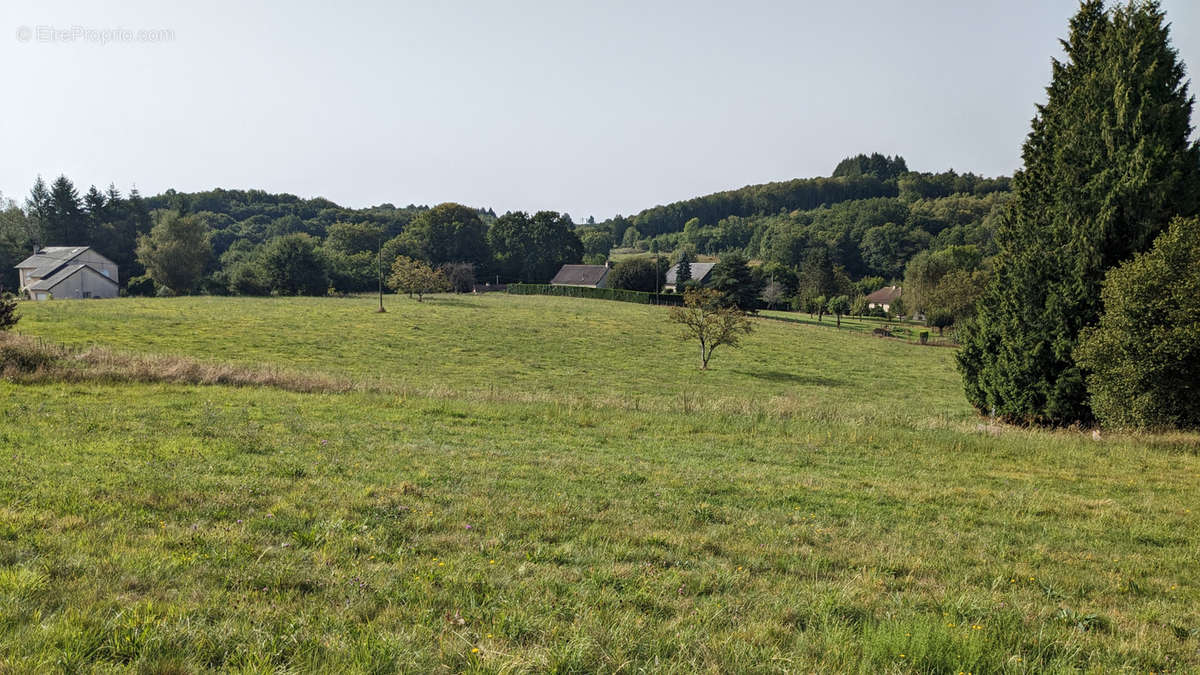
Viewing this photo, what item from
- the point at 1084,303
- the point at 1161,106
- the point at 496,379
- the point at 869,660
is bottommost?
the point at 496,379

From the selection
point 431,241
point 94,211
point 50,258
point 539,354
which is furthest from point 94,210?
point 539,354

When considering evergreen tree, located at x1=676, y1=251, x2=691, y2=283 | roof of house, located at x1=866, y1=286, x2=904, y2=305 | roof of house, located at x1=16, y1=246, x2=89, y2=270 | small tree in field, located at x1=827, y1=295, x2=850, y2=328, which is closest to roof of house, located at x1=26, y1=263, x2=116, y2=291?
roof of house, located at x1=16, y1=246, x2=89, y2=270

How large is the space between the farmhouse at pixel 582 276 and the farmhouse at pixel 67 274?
59.1 m

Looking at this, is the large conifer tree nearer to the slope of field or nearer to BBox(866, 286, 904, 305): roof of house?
the slope of field

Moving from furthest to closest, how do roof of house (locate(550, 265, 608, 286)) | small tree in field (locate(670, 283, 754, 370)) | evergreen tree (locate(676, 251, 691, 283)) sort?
1. evergreen tree (locate(676, 251, 691, 283))
2. roof of house (locate(550, 265, 608, 286))
3. small tree in field (locate(670, 283, 754, 370))

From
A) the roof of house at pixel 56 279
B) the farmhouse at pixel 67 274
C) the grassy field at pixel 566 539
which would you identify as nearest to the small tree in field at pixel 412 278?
the farmhouse at pixel 67 274

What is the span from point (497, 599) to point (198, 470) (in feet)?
19.3

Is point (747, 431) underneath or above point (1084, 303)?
underneath

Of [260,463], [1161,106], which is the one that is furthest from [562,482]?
[1161,106]

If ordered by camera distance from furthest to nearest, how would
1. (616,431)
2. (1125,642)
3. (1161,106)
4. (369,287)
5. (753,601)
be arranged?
(369,287), (1161,106), (616,431), (753,601), (1125,642)

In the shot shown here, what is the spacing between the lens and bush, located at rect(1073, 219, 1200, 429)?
50.6 feet

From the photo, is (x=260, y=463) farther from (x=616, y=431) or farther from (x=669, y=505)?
(x=616, y=431)

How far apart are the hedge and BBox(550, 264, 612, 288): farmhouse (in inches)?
364

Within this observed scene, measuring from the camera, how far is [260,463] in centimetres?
907
